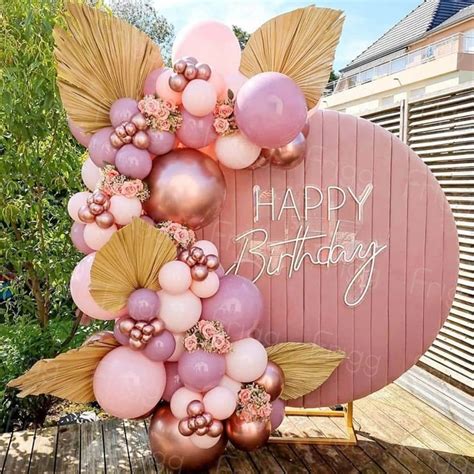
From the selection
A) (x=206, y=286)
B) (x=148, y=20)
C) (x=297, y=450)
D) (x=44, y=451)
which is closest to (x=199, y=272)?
(x=206, y=286)

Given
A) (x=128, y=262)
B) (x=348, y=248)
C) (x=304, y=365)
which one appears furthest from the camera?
(x=348, y=248)

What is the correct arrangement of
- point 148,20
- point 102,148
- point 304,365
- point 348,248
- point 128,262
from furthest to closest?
point 148,20
point 348,248
point 304,365
point 102,148
point 128,262

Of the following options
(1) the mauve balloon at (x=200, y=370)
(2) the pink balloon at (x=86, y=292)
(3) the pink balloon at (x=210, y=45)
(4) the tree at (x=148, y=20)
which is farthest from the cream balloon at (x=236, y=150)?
(4) the tree at (x=148, y=20)

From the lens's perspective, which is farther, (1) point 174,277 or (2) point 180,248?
(2) point 180,248

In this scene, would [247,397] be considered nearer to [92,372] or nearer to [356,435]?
[92,372]

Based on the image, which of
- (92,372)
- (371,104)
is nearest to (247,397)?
(92,372)

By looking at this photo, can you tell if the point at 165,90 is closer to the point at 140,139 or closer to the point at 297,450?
the point at 140,139

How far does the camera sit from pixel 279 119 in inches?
78.7

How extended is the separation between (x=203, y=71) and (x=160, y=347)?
986mm

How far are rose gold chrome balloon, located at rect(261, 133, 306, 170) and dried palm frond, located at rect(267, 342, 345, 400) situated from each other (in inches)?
28.8

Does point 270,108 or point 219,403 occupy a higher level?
point 270,108

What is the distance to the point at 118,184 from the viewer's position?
2012 millimetres

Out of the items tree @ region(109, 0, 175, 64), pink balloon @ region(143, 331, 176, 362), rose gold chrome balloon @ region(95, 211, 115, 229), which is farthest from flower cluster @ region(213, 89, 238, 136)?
tree @ region(109, 0, 175, 64)

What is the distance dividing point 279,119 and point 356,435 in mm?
1675
